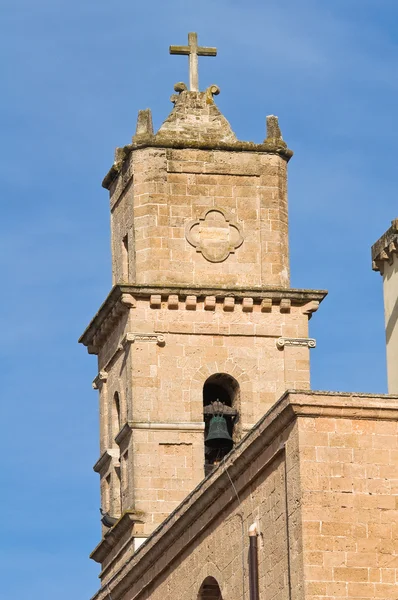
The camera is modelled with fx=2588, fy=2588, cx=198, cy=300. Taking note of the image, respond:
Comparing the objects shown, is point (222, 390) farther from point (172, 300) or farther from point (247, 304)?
point (172, 300)

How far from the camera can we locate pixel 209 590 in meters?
37.7

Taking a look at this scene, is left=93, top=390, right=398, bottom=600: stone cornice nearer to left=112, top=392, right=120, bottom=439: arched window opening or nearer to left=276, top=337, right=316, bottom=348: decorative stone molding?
left=276, top=337, right=316, bottom=348: decorative stone molding

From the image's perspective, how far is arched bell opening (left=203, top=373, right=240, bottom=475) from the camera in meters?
49.6

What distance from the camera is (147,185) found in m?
51.0

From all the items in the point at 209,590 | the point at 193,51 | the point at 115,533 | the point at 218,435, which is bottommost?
the point at 209,590

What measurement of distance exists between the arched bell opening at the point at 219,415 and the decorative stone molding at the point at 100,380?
2514mm

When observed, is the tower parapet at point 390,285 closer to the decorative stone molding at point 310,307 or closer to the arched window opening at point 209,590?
the arched window opening at point 209,590

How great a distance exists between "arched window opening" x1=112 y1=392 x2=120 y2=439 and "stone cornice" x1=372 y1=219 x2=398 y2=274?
34.6 feet

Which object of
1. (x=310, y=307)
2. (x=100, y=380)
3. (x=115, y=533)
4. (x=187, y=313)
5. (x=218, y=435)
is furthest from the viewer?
(x=100, y=380)

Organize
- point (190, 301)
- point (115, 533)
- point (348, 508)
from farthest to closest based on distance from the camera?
point (190, 301)
point (115, 533)
point (348, 508)

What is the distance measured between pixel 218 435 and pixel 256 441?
46.9 ft

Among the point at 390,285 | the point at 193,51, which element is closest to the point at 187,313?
the point at 193,51

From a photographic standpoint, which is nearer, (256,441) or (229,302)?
(256,441)

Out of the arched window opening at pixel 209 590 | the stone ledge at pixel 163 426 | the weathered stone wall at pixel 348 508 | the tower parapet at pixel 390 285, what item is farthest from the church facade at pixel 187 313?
the weathered stone wall at pixel 348 508
